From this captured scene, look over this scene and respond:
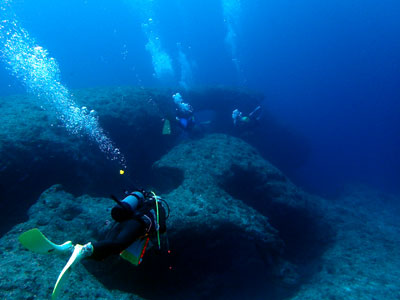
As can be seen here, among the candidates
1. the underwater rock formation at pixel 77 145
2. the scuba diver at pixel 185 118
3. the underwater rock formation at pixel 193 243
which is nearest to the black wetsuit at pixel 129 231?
the underwater rock formation at pixel 193 243

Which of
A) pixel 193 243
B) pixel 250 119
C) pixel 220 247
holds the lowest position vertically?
pixel 193 243

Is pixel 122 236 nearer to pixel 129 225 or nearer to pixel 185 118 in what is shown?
pixel 129 225

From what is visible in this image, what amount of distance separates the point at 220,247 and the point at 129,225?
10.6 ft

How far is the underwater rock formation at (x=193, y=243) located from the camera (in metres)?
3.18

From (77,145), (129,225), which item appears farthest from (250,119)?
(129,225)

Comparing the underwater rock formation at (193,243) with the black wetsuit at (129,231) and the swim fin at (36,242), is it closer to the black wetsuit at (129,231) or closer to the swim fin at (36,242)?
the swim fin at (36,242)

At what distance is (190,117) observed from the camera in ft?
29.0

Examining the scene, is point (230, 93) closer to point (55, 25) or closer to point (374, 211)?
point (374, 211)

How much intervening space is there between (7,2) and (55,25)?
12428 mm

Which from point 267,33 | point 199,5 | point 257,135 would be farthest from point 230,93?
point 267,33

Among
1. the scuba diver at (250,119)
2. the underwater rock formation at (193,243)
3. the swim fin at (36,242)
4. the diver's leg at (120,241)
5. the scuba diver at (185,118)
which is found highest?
the scuba diver at (250,119)

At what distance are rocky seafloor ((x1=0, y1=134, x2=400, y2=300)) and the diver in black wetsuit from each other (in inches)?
16.7

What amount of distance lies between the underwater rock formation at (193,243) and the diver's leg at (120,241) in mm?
1240

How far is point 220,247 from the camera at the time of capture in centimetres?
500
